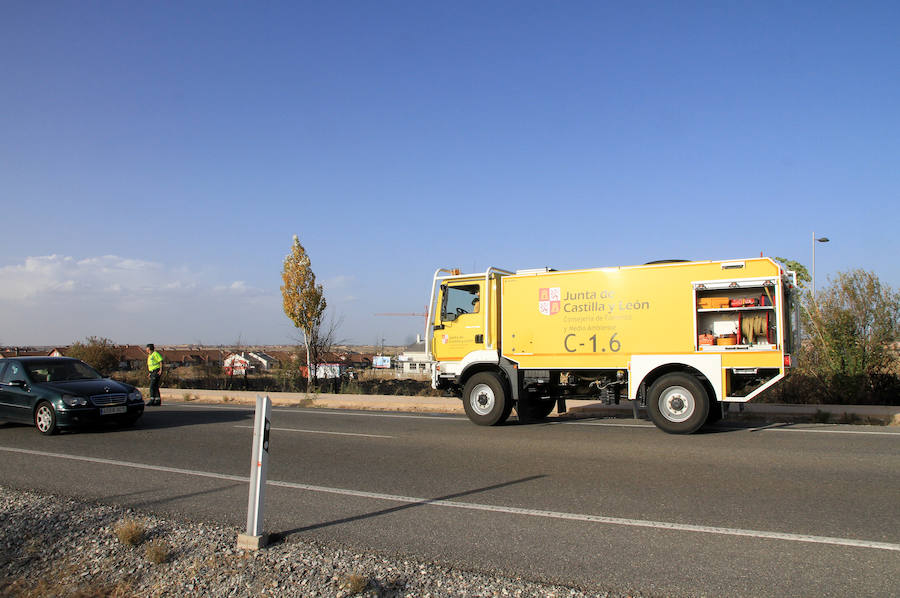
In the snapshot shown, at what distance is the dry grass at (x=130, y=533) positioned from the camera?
5.18 metres

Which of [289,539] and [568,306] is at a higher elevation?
[568,306]

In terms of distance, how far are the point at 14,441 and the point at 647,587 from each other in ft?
36.1

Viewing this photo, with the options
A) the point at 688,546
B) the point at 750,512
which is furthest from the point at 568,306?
the point at 688,546

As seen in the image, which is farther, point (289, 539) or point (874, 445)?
point (874, 445)

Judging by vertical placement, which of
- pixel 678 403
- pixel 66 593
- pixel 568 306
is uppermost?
pixel 568 306

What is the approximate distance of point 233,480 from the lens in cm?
757

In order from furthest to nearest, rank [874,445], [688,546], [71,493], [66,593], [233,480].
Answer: [874,445]
[233,480]
[71,493]
[688,546]
[66,593]

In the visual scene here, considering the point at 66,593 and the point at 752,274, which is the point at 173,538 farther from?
the point at 752,274

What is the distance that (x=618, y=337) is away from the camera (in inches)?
472

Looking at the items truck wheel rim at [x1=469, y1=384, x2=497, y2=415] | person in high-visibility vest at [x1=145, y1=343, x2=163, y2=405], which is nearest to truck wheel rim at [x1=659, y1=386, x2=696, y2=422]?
truck wheel rim at [x1=469, y1=384, x2=497, y2=415]

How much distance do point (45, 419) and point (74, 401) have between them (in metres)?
0.69

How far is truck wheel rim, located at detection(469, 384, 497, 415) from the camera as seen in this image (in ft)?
42.0

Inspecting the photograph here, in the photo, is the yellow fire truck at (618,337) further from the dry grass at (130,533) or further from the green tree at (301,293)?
the green tree at (301,293)

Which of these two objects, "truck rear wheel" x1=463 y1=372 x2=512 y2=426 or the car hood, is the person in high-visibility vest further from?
"truck rear wheel" x1=463 y1=372 x2=512 y2=426
